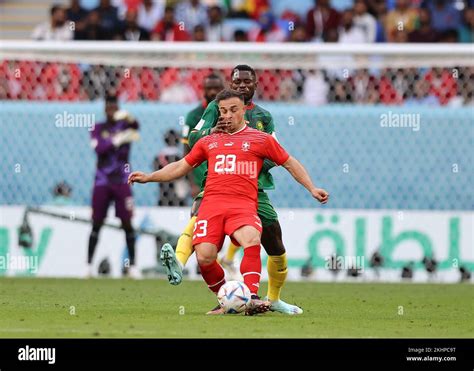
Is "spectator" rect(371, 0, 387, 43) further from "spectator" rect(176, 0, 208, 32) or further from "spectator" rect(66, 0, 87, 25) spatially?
"spectator" rect(66, 0, 87, 25)

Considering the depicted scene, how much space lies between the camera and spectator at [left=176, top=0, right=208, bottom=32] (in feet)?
67.6

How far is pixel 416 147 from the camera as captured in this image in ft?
61.5

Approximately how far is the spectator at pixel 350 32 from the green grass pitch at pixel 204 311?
5.36m

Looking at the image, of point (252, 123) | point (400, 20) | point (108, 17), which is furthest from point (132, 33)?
point (252, 123)

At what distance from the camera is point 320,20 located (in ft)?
67.5

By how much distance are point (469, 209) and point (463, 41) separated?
3.16 m

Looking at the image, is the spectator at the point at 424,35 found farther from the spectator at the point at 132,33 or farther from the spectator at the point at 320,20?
the spectator at the point at 132,33

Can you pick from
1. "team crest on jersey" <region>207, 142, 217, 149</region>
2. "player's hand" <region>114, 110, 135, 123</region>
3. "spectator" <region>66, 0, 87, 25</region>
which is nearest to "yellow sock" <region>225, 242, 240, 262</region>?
"player's hand" <region>114, 110, 135, 123</region>

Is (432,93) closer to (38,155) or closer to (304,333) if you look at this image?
(38,155)

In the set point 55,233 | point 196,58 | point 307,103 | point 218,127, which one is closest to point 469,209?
→ point 307,103

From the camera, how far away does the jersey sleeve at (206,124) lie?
1122cm

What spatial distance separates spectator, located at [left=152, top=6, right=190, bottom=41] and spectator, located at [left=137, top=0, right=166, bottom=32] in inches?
15.1

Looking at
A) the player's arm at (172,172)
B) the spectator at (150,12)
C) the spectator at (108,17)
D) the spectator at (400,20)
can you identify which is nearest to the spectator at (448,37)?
the spectator at (400,20)

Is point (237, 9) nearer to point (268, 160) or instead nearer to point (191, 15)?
point (191, 15)
